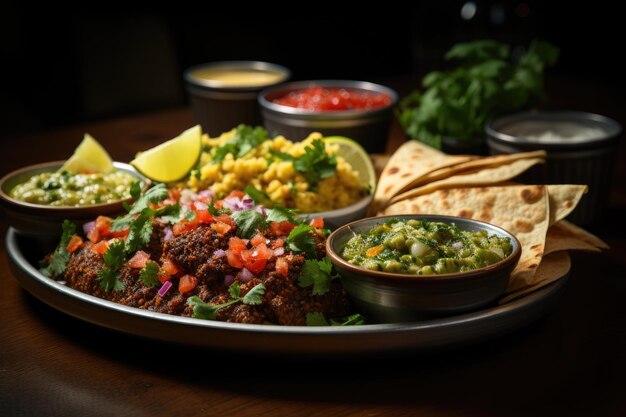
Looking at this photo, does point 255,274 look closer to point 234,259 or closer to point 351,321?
point 234,259

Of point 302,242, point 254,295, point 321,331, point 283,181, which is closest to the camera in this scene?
point 321,331

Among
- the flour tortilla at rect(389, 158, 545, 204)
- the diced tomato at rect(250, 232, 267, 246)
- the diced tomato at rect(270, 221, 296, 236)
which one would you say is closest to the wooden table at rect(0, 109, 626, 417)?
the diced tomato at rect(250, 232, 267, 246)

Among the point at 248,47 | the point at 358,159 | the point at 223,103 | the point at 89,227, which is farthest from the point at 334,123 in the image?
the point at 248,47

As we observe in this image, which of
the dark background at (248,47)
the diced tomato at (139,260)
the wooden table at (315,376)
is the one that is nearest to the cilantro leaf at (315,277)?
the wooden table at (315,376)

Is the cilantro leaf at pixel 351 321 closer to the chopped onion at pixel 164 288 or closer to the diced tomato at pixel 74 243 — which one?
the chopped onion at pixel 164 288

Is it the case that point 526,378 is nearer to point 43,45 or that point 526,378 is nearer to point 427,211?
point 427,211

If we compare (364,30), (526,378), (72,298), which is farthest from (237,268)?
(364,30)
